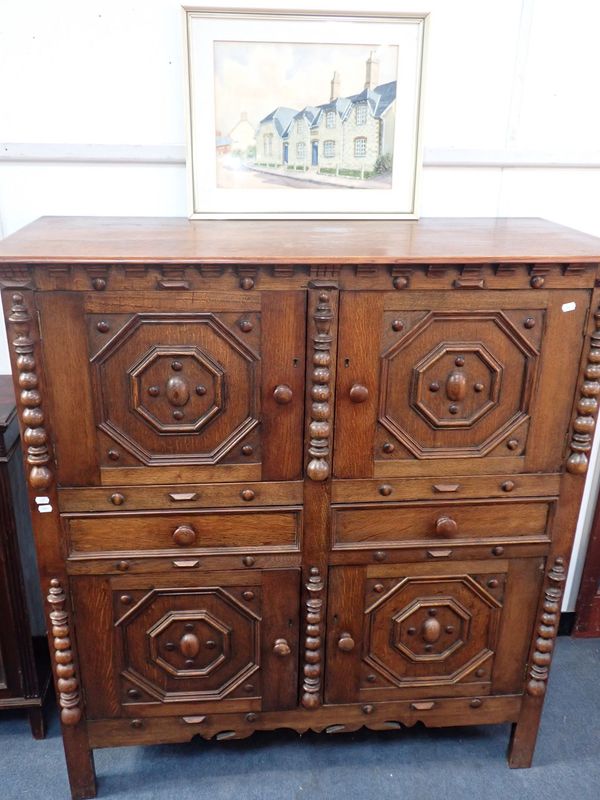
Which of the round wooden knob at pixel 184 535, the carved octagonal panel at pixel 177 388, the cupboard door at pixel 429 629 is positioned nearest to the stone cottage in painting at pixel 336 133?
the carved octagonal panel at pixel 177 388

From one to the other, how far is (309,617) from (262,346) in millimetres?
799

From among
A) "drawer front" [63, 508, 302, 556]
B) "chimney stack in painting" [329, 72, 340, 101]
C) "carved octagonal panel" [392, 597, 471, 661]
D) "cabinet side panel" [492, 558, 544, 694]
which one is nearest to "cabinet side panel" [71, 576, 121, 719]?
"drawer front" [63, 508, 302, 556]

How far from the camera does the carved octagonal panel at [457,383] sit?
68.3 inches

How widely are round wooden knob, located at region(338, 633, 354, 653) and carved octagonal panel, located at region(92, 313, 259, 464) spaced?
26.3 inches

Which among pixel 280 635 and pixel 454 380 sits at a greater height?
pixel 454 380

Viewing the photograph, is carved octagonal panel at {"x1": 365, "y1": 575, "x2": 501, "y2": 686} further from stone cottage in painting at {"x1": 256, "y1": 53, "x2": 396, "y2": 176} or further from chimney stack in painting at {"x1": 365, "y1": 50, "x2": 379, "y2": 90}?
chimney stack in painting at {"x1": 365, "y1": 50, "x2": 379, "y2": 90}

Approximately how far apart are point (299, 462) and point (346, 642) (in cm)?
58

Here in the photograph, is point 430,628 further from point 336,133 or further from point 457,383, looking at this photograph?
point 336,133

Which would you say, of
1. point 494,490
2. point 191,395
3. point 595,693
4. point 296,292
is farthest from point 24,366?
point 595,693

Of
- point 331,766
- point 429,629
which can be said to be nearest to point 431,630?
point 429,629

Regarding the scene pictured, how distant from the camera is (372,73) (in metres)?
2.06

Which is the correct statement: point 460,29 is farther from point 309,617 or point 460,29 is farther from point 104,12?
point 309,617

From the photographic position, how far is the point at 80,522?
1.81 metres

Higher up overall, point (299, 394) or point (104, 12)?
point (104, 12)
